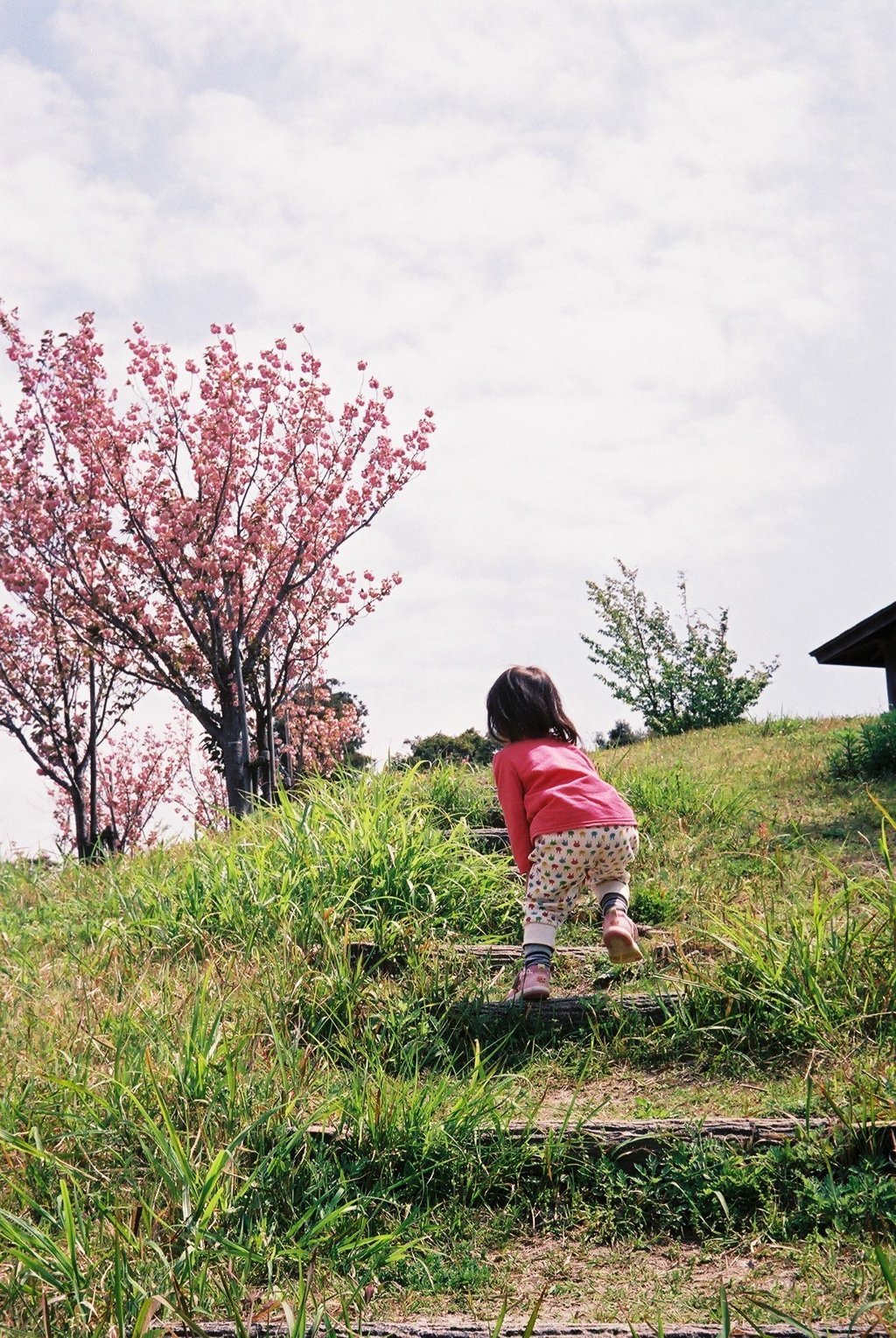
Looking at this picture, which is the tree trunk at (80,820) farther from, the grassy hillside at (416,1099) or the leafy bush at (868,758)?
the leafy bush at (868,758)

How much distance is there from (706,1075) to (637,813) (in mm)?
2924

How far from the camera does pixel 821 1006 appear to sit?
4293 mm

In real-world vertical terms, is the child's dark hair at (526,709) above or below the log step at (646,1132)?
above

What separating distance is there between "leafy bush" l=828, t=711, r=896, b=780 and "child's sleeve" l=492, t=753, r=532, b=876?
4717 millimetres

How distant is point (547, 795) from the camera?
531 centimetres

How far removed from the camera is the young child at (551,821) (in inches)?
205

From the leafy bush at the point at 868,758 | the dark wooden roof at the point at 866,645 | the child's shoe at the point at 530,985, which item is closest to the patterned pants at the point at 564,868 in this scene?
the child's shoe at the point at 530,985

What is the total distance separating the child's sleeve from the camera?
5.39 meters

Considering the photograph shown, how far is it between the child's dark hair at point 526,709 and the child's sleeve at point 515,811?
20 cm

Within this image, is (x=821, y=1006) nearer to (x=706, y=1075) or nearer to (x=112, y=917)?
(x=706, y=1075)

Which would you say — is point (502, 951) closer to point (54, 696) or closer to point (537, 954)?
point (537, 954)

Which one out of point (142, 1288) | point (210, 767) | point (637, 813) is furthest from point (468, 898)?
point (210, 767)

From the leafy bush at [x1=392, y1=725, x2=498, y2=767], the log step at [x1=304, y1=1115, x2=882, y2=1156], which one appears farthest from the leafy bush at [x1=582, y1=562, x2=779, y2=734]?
the log step at [x1=304, y1=1115, x2=882, y2=1156]

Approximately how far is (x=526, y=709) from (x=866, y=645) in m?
9.65
